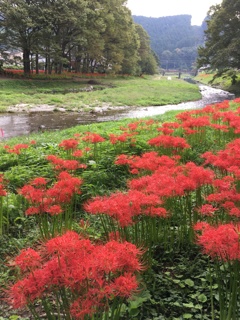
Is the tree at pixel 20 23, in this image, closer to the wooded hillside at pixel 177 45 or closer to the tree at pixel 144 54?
the tree at pixel 144 54

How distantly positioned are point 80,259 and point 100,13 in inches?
1602

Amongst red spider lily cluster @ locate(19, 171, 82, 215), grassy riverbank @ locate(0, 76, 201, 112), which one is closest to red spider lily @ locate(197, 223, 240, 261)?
red spider lily cluster @ locate(19, 171, 82, 215)

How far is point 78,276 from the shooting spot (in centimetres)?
174

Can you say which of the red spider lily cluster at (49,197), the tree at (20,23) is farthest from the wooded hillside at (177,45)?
the red spider lily cluster at (49,197)

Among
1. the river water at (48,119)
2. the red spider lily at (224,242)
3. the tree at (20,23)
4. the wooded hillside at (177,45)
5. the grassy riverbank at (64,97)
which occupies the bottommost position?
the river water at (48,119)

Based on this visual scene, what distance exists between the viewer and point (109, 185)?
237 inches

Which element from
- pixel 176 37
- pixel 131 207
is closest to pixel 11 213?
pixel 131 207

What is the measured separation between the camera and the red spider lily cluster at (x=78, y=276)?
175 centimetres

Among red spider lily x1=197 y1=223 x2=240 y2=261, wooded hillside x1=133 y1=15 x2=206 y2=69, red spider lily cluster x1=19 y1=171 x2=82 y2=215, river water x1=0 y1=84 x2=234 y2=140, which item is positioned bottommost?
river water x1=0 y1=84 x2=234 y2=140

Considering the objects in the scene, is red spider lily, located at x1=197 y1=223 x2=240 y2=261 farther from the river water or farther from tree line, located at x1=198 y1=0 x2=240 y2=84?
tree line, located at x1=198 y1=0 x2=240 y2=84

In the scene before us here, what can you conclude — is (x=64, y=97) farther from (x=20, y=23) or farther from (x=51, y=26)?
(x=51, y=26)

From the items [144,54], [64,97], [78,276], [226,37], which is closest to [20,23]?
[64,97]

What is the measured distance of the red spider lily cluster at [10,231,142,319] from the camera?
1745 millimetres

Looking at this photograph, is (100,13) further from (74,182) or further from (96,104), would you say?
(74,182)
